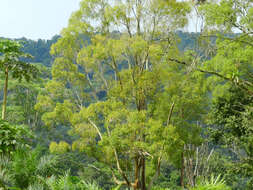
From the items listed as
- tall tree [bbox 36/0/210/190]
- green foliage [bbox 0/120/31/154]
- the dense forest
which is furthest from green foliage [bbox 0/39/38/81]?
tall tree [bbox 36/0/210/190]

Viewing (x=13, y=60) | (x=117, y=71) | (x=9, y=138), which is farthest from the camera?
(x=117, y=71)

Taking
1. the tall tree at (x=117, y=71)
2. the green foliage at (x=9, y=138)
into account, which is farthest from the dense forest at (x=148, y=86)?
the green foliage at (x=9, y=138)

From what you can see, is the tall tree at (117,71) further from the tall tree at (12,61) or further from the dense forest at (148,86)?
the tall tree at (12,61)

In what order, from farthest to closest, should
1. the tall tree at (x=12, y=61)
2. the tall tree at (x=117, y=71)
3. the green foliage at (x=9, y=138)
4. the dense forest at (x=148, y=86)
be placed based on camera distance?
the tall tree at (x=117, y=71) → the dense forest at (x=148, y=86) → the tall tree at (x=12, y=61) → the green foliage at (x=9, y=138)

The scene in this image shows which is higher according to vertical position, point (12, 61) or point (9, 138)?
point (12, 61)

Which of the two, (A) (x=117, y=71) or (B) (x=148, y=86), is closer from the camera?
(B) (x=148, y=86)

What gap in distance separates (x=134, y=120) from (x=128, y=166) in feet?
10.1

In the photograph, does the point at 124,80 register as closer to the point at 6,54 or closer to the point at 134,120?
the point at 134,120

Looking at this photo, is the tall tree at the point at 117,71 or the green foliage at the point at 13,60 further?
the tall tree at the point at 117,71

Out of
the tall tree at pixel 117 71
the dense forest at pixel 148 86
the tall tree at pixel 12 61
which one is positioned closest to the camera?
the tall tree at pixel 12 61

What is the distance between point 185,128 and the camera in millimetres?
11945

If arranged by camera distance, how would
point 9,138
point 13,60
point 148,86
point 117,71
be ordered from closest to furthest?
point 9,138
point 13,60
point 148,86
point 117,71

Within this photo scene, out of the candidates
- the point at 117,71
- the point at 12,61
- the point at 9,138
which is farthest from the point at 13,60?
the point at 117,71

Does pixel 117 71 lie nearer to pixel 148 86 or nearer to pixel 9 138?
pixel 148 86
